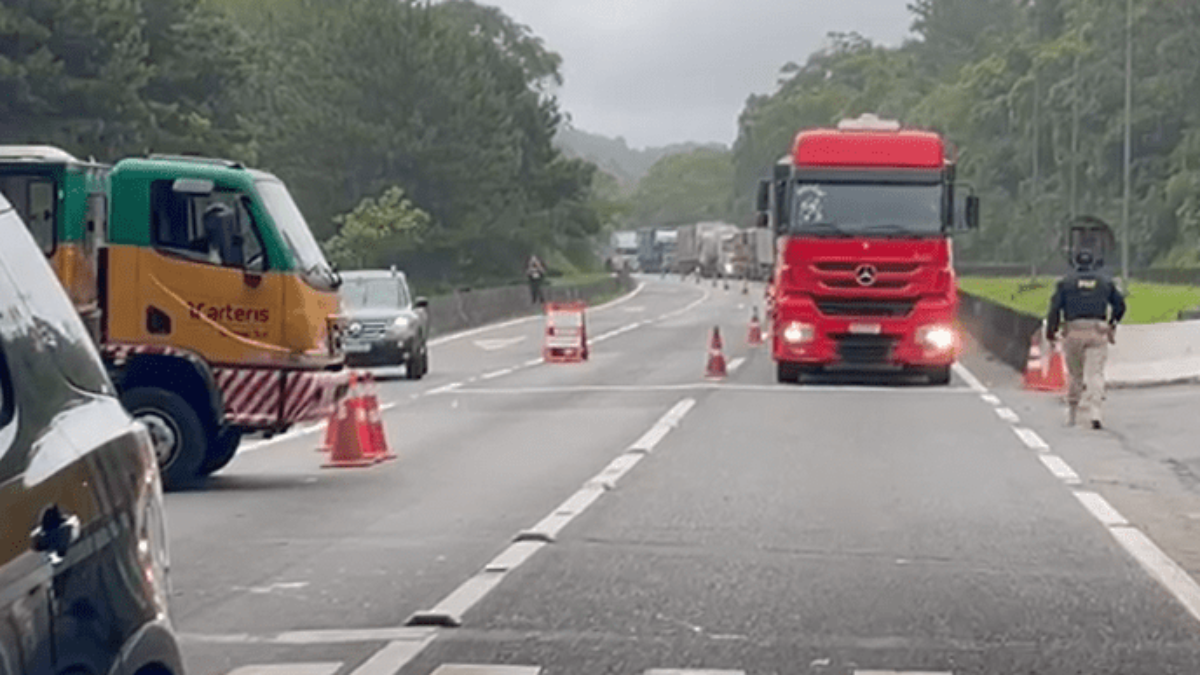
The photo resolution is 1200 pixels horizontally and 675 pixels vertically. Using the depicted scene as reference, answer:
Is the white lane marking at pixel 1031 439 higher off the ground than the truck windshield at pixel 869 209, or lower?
lower

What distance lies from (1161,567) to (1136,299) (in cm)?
5475

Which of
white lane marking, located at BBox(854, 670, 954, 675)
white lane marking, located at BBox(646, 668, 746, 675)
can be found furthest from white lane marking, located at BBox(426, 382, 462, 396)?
white lane marking, located at BBox(854, 670, 954, 675)

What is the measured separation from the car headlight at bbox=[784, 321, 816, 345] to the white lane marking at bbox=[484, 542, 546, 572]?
55.6 feet

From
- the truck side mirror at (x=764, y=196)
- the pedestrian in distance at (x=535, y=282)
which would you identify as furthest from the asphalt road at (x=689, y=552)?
the pedestrian in distance at (x=535, y=282)

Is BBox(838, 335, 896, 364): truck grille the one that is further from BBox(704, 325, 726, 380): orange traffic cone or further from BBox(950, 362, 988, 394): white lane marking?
BBox(704, 325, 726, 380): orange traffic cone

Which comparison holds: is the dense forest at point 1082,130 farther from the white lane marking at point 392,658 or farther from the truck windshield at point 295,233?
the white lane marking at point 392,658

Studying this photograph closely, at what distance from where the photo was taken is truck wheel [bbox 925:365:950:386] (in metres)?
30.9

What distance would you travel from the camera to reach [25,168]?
16.7 m

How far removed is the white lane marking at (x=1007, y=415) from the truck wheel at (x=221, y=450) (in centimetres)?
937

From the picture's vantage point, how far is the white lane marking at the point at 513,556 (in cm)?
1247

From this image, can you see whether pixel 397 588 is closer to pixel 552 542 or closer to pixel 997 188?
pixel 552 542

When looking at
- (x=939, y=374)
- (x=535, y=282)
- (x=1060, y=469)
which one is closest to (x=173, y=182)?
(x=1060, y=469)

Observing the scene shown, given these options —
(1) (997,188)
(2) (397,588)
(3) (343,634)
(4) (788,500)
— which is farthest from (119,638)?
(1) (997,188)

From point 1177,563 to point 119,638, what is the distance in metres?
9.19
